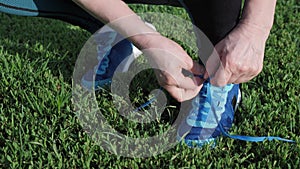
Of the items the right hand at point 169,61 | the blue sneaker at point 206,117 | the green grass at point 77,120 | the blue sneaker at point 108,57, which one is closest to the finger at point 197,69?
the right hand at point 169,61

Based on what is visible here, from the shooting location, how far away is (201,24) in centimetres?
166

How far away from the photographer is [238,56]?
142cm

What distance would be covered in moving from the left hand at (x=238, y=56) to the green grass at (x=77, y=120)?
0.92ft

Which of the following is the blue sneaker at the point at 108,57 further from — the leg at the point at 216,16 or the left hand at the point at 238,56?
the left hand at the point at 238,56

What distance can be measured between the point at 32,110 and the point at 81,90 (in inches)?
8.0

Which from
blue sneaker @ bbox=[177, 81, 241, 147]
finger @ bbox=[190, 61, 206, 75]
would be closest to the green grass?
Answer: blue sneaker @ bbox=[177, 81, 241, 147]

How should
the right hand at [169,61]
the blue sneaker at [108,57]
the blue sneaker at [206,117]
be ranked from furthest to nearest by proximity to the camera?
the blue sneaker at [108,57] → the blue sneaker at [206,117] → the right hand at [169,61]

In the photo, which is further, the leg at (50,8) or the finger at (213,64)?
the leg at (50,8)

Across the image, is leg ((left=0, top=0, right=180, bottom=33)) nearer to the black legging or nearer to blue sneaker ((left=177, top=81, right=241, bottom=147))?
the black legging

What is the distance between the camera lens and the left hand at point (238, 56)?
142 cm

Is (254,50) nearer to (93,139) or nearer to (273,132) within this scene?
(273,132)

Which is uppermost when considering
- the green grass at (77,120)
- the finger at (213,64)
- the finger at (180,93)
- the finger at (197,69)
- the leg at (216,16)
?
the leg at (216,16)

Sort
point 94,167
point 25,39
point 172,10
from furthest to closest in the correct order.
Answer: point 172,10 < point 25,39 < point 94,167

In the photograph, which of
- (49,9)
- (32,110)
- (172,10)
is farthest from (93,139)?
(172,10)
